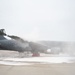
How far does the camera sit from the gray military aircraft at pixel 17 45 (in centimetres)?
3263

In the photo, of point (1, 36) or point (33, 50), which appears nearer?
point (1, 36)

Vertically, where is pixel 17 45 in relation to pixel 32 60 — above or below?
above

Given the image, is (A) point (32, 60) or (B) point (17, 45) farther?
(B) point (17, 45)

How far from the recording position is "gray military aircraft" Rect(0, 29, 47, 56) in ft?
107

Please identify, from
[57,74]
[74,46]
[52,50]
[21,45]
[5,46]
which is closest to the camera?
[57,74]

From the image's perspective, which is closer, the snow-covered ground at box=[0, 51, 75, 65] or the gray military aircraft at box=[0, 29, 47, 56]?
the snow-covered ground at box=[0, 51, 75, 65]

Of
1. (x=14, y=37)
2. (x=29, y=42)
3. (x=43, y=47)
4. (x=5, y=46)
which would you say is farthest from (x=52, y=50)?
(x=5, y=46)

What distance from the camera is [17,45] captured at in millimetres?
34312

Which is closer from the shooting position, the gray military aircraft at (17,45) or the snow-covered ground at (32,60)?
the snow-covered ground at (32,60)

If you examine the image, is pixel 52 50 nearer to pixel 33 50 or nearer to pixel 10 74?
pixel 33 50

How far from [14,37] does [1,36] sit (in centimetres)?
319

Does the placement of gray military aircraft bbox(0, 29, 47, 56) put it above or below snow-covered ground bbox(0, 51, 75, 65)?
above

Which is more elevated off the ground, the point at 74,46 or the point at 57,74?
the point at 74,46

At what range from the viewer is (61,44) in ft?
141
